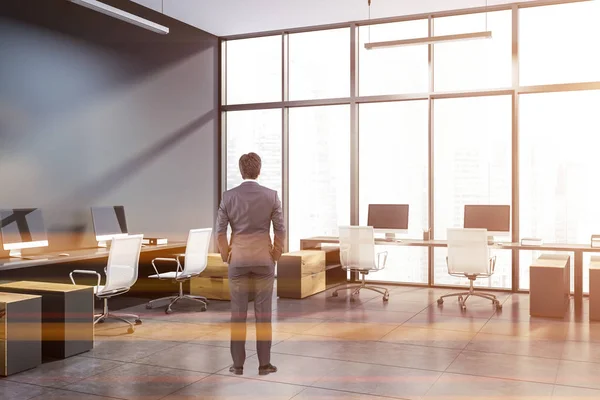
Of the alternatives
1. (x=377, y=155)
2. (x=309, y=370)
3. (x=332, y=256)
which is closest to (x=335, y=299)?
(x=332, y=256)

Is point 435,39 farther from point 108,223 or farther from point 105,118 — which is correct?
point 108,223

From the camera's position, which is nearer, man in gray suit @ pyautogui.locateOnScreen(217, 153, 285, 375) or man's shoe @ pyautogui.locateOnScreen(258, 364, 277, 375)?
man in gray suit @ pyautogui.locateOnScreen(217, 153, 285, 375)

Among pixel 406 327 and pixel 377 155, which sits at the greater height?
pixel 377 155

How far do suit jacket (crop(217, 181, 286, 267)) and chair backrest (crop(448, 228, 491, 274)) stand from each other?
352 centimetres

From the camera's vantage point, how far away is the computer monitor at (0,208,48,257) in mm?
6089

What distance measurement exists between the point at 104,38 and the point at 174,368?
15.2ft

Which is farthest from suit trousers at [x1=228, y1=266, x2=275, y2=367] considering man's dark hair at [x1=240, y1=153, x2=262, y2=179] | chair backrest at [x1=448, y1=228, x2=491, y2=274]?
chair backrest at [x1=448, y1=228, x2=491, y2=274]

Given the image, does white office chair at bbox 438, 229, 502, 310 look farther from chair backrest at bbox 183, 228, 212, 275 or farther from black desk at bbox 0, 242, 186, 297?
black desk at bbox 0, 242, 186, 297

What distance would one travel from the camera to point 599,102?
8.37m

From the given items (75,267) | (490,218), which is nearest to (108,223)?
(75,267)

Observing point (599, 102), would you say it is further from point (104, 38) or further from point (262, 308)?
point (104, 38)

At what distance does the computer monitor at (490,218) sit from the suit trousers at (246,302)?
4382mm

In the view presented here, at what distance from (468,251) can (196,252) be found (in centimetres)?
337

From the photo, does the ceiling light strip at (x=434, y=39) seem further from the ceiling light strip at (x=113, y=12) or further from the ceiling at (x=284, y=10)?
the ceiling light strip at (x=113, y=12)
